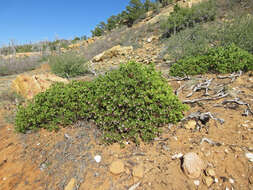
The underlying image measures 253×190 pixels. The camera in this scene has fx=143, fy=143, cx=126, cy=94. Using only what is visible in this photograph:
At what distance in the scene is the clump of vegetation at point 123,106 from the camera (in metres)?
Answer: 1.92

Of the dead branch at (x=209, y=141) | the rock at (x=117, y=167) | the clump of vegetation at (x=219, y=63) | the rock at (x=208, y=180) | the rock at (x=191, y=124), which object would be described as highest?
the clump of vegetation at (x=219, y=63)

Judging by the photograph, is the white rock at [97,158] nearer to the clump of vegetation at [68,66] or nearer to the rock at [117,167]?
the rock at [117,167]

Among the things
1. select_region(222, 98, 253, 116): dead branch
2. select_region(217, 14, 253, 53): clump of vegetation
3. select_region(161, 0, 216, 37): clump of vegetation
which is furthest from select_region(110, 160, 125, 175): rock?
select_region(161, 0, 216, 37): clump of vegetation

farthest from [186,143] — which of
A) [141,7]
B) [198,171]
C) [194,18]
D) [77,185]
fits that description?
[141,7]

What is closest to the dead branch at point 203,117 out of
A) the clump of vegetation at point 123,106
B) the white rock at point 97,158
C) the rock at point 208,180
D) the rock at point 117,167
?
the clump of vegetation at point 123,106

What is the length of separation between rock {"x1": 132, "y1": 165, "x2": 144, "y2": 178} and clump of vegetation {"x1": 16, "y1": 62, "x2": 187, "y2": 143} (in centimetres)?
35

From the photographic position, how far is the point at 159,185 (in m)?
1.46

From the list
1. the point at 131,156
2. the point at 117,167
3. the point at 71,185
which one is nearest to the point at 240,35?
the point at 131,156

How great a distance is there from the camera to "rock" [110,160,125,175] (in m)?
1.66

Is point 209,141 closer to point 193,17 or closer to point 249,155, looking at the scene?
point 249,155

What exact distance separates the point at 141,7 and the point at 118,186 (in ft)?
71.8

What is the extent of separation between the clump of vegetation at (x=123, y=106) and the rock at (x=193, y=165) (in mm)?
513

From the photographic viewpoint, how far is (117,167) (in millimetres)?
1694

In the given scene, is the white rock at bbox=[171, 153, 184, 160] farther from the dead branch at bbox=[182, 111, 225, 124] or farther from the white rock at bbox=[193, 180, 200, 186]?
the dead branch at bbox=[182, 111, 225, 124]
